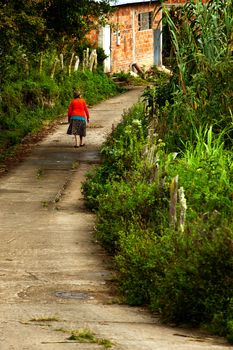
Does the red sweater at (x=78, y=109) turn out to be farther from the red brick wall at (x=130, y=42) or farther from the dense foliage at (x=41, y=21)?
the red brick wall at (x=130, y=42)

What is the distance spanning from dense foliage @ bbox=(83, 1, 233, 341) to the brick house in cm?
2193

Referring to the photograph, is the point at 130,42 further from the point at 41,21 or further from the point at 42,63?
the point at 41,21

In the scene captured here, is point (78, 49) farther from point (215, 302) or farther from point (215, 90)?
point (215, 302)

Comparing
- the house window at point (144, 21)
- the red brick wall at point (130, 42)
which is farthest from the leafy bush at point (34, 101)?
the house window at point (144, 21)

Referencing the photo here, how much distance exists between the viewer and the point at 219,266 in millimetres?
11484

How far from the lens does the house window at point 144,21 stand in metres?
52.6

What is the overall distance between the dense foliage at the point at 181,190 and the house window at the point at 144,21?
25805 mm

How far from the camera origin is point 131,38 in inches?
2040

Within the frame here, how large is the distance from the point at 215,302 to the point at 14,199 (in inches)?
455

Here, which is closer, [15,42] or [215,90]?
[215,90]

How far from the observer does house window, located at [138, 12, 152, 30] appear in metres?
52.6

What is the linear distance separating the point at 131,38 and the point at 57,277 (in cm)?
3821

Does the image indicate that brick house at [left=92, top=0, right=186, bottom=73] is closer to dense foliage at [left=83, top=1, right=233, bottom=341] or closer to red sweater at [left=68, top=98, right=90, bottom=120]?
red sweater at [left=68, top=98, right=90, bottom=120]

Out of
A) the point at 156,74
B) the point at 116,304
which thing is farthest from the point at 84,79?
the point at 116,304
